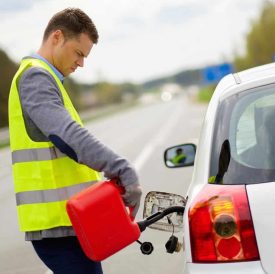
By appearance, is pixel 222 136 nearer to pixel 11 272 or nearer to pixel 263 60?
pixel 11 272

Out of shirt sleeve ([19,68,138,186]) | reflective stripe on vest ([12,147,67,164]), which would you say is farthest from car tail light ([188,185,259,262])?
reflective stripe on vest ([12,147,67,164])

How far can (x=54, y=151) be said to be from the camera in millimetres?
2826

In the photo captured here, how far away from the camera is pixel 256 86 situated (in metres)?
3.19

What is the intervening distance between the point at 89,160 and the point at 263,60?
2156 inches

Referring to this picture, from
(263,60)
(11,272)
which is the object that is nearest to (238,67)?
(263,60)

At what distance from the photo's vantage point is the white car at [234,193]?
2.64m

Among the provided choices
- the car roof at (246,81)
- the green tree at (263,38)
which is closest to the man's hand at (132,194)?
the car roof at (246,81)

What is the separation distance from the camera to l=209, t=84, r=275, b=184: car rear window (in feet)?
9.27

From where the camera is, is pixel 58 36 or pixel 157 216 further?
pixel 157 216

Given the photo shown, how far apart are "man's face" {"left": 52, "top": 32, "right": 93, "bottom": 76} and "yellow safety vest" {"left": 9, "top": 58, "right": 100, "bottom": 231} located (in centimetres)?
8

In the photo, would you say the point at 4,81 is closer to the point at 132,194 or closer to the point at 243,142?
the point at 243,142

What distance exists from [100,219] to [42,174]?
35 cm

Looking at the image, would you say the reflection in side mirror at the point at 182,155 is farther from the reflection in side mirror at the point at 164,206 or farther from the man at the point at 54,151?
the man at the point at 54,151

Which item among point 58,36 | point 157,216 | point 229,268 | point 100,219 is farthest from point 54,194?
point 229,268
